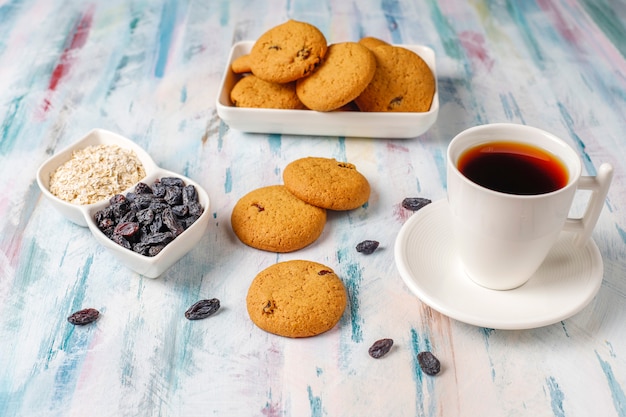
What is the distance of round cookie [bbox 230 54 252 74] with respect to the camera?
1712 millimetres

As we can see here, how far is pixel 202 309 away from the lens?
1.22 m

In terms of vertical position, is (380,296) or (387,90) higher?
(387,90)

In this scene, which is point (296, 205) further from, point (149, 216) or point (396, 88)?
point (396, 88)

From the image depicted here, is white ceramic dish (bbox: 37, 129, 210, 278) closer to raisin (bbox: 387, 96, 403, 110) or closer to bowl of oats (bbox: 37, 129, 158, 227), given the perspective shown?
bowl of oats (bbox: 37, 129, 158, 227)

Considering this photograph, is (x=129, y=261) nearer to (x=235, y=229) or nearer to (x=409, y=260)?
(x=235, y=229)

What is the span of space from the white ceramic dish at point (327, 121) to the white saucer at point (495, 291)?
380 millimetres

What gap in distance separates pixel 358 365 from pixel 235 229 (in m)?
0.42

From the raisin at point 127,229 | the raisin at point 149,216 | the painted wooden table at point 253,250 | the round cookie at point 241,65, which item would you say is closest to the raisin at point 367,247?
the painted wooden table at point 253,250

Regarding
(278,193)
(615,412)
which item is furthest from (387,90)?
(615,412)

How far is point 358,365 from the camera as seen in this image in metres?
1.13

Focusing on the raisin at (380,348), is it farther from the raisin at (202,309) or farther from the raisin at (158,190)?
the raisin at (158,190)

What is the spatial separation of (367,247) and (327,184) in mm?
161

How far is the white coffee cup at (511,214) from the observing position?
1026mm

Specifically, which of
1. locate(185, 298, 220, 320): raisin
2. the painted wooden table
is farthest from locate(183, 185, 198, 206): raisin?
locate(185, 298, 220, 320): raisin
